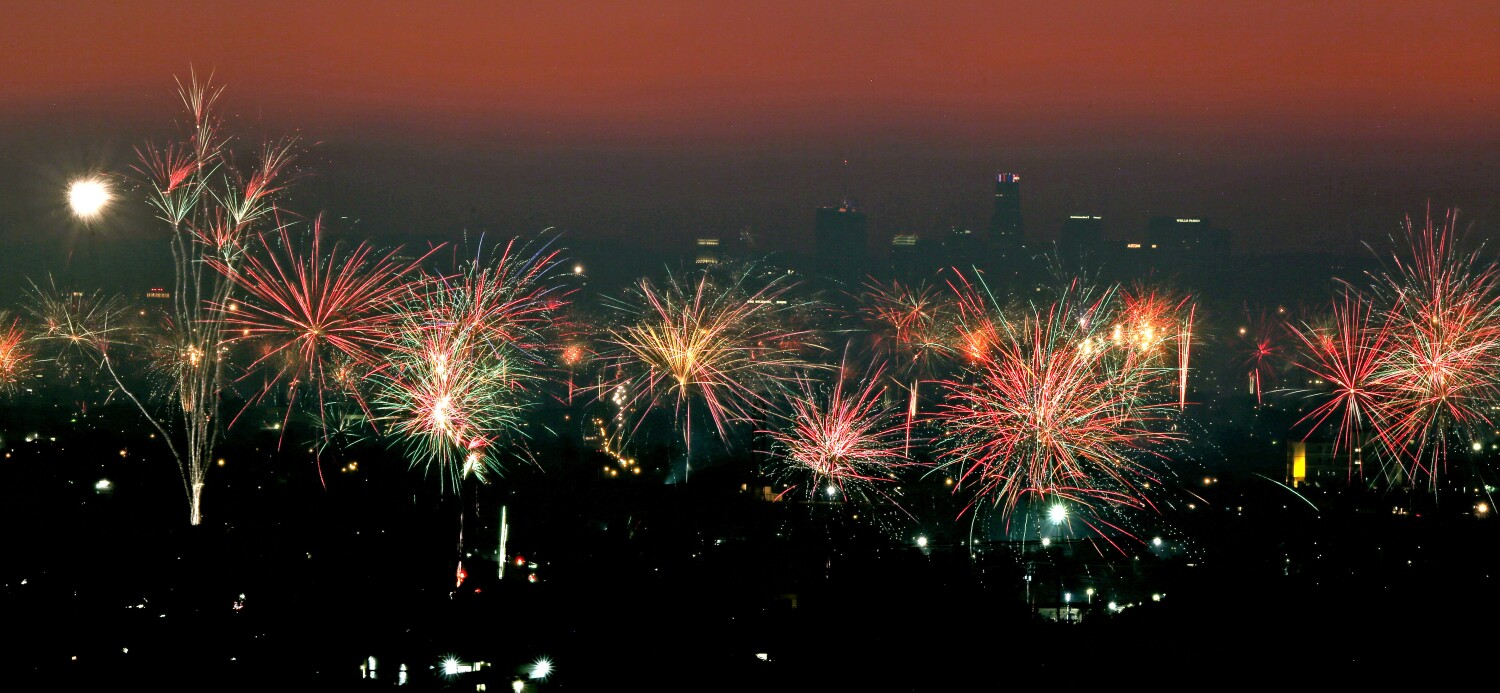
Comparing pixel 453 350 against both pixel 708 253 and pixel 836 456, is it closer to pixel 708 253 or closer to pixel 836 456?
pixel 836 456

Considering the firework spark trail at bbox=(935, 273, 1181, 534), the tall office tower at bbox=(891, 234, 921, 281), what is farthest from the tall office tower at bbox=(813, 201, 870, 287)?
the firework spark trail at bbox=(935, 273, 1181, 534)

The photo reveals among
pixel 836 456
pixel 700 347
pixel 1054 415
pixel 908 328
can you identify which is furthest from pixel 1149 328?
pixel 700 347

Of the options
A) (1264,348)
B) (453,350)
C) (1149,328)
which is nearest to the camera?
(453,350)

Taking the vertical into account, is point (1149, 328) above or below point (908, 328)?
below

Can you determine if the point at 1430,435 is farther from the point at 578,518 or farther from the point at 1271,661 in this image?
the point at 578,518

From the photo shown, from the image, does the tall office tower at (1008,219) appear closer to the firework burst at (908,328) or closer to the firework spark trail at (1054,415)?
the firework burst at (908,328)

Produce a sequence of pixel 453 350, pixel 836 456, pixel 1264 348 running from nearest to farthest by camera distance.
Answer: pixel 453 350, pixel 836 456, pixel 1264 348

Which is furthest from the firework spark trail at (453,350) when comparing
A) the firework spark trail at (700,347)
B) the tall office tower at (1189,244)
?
the tall office tower at (1189,244)

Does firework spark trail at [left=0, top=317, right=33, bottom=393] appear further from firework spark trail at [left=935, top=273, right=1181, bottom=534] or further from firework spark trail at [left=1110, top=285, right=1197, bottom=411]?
firework spark trail at [left=1110, top=285, right=1197, bottom=411]

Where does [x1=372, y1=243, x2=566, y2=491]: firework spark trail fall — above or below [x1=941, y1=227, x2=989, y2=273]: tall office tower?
below
